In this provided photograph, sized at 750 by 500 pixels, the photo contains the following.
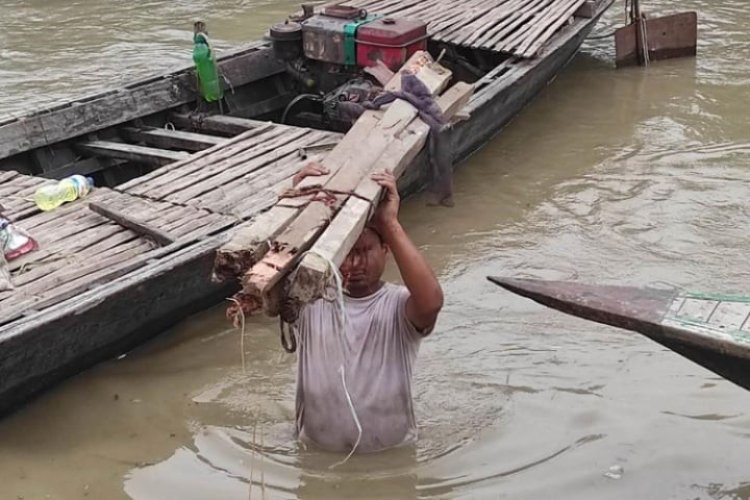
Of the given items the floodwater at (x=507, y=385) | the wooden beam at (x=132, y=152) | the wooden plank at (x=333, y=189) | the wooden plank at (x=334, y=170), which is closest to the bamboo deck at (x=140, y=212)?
the wooden beam at (x=132, y=152)

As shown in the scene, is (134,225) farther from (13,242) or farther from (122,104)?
(122,104)

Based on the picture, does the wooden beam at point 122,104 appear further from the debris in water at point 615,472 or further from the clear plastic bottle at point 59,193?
the debris in water at point 615,472

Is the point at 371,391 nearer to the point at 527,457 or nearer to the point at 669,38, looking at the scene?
the point at 527,457

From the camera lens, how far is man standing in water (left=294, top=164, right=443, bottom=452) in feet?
9.93

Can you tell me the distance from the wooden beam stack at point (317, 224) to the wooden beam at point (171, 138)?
292cm

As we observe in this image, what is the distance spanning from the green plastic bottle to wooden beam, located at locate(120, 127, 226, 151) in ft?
1.32

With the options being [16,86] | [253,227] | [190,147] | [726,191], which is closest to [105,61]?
[16,86]

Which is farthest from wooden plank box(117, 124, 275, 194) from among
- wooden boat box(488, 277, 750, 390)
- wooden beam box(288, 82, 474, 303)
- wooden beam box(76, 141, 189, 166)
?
wooden boat box(488, 277, 750, 390)

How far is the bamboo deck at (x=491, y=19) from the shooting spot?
294 inches

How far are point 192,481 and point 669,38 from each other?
23.7 feet

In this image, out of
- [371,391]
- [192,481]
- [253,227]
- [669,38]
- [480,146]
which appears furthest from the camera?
[669,38]

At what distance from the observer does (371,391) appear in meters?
3.38

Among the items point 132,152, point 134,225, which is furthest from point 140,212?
point 132,152

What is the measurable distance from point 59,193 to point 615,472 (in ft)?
10.5
